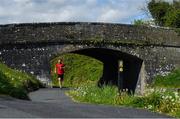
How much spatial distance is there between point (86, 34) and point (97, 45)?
3.62 feet

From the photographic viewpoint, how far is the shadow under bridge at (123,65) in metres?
40.8

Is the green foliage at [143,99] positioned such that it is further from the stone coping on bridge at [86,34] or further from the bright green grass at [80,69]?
the bright green grass at [80,69]

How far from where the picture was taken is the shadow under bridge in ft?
134

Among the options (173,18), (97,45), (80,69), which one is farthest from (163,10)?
(97,45)

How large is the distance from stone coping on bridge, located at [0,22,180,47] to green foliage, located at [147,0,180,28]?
7.28 meters

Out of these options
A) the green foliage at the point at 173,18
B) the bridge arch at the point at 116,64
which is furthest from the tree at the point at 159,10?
→ the bridge arch at the point at 116,64

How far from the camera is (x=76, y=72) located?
53469 millimetres

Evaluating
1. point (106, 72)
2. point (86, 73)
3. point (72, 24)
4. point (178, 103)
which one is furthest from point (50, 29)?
point (178, 103)

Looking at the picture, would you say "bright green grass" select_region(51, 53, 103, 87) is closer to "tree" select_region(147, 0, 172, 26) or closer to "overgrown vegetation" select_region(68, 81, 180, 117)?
"tree" select_region(147, 0, 172, 26)

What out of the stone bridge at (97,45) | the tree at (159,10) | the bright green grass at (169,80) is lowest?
the bright green grass at (169,80)

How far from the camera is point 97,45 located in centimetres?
3884

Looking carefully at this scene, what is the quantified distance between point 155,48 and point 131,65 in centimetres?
287

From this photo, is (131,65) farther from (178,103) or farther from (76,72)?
(178,103)

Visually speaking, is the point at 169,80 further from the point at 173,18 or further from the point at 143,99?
the point at 143,99
